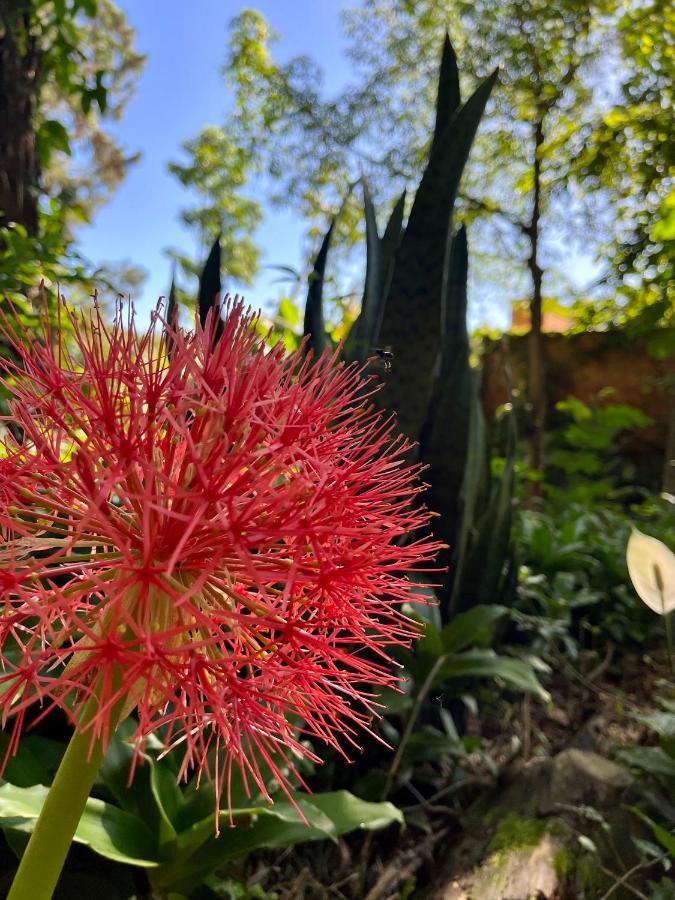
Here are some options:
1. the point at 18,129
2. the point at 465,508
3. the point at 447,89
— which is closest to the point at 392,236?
the point at 447,89

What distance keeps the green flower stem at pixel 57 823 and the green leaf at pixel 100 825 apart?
214 millimetres

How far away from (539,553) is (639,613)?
38 cm

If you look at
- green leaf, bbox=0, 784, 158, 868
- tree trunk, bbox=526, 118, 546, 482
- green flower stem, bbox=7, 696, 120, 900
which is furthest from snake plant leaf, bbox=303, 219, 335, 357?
tree trunk, bbox=526, 118, 546, 482

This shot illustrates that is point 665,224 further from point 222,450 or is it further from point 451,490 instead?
point 222,450

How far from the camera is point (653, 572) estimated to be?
0.99 metres

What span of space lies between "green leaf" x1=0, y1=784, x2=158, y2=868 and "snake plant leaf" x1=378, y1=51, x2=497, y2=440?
880 mm

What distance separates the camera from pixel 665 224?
2.23 meters

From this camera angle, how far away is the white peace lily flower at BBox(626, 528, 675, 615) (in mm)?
979

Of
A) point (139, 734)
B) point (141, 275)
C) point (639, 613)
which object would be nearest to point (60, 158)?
point (141, 275)

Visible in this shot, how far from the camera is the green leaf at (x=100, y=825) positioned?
0.67 m

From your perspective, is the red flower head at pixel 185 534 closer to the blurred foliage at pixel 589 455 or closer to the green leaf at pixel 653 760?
the green leaf at pixel 653 760

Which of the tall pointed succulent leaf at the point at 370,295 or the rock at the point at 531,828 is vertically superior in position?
the tall pointed succulent leaf at the point at 370,295

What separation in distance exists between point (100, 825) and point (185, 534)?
0.54 m

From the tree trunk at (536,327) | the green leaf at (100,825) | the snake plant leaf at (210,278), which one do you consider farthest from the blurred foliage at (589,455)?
the green leaf at (100,825)
